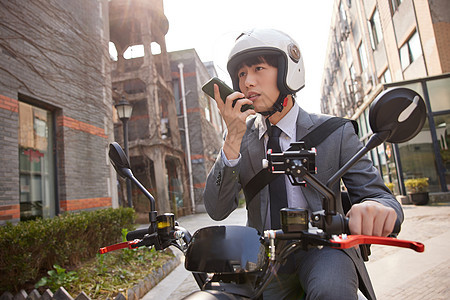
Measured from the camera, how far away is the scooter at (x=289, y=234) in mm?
916

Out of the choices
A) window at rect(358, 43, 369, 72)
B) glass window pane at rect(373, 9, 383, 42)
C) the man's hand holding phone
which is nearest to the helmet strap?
the man's hand holding phone

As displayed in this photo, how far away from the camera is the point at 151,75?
15539 millimetres

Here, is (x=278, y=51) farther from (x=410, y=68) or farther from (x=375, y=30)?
(x=375, y=30)

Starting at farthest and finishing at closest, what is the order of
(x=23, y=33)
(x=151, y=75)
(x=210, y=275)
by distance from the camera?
(x=151, y=75) → (x=23, y=33) → (x=210, y=275)

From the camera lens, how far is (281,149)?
171cm

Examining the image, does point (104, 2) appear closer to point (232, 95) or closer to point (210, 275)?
point (232, 95)

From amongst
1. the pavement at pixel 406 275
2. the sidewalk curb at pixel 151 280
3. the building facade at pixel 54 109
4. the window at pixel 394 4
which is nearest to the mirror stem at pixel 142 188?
the pavement at pixel 406 275

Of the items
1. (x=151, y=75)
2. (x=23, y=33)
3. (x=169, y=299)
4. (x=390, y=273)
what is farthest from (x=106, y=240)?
(x=151, y=75)

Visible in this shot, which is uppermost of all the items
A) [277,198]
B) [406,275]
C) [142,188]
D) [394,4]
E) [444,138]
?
[394,4]

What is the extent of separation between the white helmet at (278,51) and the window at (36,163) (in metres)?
5.99

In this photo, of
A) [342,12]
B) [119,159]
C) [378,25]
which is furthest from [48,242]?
[342,12]

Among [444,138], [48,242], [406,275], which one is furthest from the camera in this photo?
[444,138]

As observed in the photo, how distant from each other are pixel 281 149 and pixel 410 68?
14.6 meters

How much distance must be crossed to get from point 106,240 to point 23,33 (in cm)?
451
